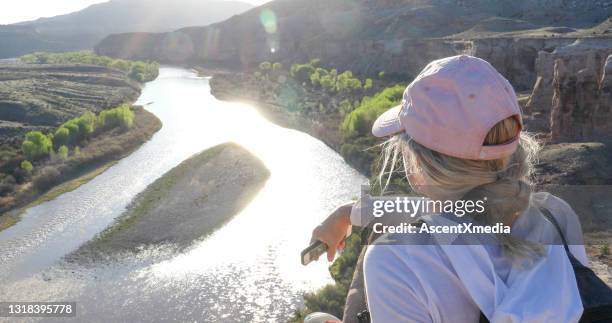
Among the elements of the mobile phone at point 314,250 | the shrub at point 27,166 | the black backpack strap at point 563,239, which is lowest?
the shrub at point 27,166

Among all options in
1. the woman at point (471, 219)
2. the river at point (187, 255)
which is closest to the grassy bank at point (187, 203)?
the river at point (187, 255)

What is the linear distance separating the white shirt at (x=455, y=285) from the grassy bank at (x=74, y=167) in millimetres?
24028

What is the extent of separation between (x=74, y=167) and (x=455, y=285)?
30.8 meters

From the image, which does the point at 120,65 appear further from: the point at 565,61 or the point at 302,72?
the point at 565,61

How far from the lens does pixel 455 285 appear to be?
1.88 metres

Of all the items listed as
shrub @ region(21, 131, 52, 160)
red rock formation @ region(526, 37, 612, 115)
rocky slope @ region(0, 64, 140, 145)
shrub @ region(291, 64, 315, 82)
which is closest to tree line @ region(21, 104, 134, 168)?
shrub @ region(21, 131, 52, 160)

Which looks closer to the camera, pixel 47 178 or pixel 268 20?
pixel 47 178

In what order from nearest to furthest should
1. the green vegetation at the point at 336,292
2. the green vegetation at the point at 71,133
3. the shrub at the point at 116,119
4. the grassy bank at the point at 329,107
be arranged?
the green vegetation at the point at 336,292 → the grassy bank at the point at 329,107 → the green vegetation at the point at 71,133 → the shrub at the point at 116,119

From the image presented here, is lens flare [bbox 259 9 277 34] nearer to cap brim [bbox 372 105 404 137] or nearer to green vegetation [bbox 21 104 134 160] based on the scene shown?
green vegetation [bbox 21 104 134 160]

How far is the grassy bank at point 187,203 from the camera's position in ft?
65.3

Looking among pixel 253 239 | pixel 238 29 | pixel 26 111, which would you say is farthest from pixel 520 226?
pixel 238 29

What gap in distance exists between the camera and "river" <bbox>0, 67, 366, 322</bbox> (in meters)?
15.4

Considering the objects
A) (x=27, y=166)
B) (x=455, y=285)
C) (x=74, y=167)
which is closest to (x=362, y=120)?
(x=74, y=167)

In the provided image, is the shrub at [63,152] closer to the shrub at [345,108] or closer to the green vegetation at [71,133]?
the green vegetation at [71,133]
